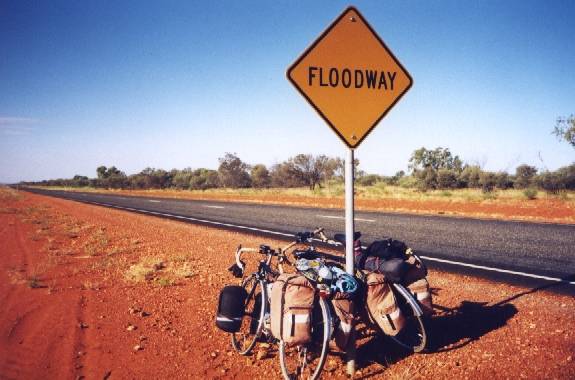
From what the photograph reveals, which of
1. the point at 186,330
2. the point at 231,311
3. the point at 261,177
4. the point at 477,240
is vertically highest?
the point at 261,177

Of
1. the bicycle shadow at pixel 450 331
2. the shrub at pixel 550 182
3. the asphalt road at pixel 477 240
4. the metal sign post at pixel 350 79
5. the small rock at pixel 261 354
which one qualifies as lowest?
the small rock at pixel 261 354

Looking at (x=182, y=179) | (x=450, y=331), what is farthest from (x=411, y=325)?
(x=182, y=179)

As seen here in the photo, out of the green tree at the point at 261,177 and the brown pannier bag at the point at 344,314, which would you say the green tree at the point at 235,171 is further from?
the brown pannier bag at the point at 344,314

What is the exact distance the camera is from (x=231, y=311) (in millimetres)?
3408

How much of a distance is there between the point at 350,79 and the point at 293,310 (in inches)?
72.7

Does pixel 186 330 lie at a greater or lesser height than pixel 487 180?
lesser

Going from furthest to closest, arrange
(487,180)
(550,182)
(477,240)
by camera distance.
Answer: (487,180)
(550,182)
(477,240)

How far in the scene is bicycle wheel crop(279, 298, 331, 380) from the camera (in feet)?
9.40

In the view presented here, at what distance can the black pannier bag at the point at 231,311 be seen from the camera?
3396 millimetres

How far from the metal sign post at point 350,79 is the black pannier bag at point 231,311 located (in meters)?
1.32

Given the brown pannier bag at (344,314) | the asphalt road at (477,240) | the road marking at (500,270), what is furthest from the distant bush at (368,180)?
the brown pannier bag at (344,314)

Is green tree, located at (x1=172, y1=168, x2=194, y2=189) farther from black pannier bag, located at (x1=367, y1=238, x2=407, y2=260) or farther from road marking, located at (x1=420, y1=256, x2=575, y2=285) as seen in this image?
black pannier bag, located at (x1=367, y1=238, x2=407, y2=260)

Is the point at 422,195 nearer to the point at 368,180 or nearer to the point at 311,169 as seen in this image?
the point at 311,169

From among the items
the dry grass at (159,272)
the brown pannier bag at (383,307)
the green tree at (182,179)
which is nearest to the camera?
the brown pannier bag at (383,307)
